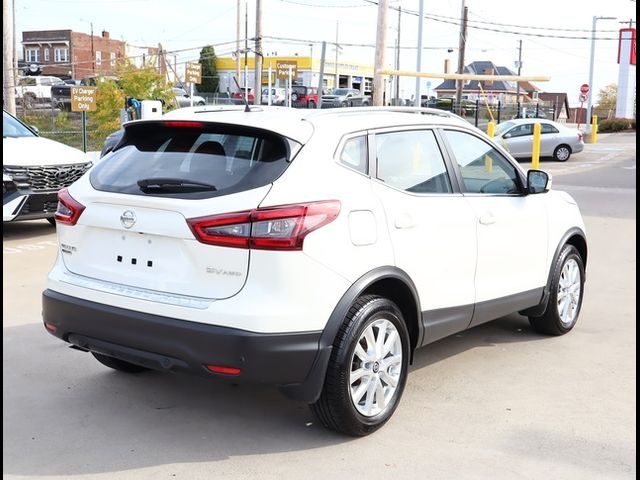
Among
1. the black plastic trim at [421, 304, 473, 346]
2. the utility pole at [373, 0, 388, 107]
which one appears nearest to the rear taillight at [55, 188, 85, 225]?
the black plastic trim at [421, 304, 473, 346]

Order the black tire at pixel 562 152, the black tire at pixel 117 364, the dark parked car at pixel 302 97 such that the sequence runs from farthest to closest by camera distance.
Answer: the dark parked car at pixel 302 97 → the black tire at pixel 562 152 → the black tire at pixel 117 364

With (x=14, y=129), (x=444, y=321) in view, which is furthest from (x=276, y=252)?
(x=14, y=129)

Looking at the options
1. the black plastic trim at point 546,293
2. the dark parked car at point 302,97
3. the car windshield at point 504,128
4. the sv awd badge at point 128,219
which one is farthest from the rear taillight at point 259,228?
the dark parked car at point 302,97

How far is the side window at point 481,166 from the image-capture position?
5109mm

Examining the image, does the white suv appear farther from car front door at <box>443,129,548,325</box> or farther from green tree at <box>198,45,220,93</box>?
green tree at <box>198,45,220,93</box>

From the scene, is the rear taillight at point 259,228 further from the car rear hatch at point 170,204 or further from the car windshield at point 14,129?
the car windshield at point 14,129

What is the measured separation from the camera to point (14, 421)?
4.32m

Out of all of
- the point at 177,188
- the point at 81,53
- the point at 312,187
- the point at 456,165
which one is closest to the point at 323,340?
the point at 312,187

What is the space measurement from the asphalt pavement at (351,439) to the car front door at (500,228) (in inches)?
19.7

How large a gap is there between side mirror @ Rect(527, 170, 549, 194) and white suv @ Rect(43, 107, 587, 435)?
2.89 feet

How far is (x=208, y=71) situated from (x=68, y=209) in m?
73.7

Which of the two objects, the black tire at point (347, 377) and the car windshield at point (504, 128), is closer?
the black tire at point (347, 377)

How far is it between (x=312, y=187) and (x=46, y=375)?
237cm

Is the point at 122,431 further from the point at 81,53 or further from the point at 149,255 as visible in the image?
the point at 81,53
